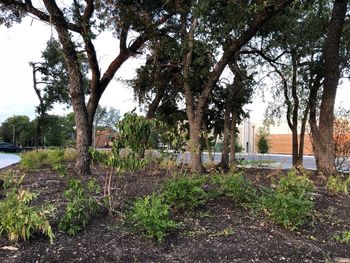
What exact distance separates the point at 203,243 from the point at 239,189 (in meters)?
1.39

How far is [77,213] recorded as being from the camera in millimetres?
4688

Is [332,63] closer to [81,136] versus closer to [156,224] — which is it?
[81,136]

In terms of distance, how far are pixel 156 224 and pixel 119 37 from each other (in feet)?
34.0

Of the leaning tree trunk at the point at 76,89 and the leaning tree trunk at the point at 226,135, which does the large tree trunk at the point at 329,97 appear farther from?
the leaning tree trunk at the point at 76,89

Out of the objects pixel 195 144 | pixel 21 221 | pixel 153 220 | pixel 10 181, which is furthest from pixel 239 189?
pixel 195 144

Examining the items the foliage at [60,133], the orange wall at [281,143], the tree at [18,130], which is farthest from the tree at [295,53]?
the tree at [18,130]

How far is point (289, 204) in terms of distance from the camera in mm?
4793

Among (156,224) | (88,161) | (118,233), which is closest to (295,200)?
(156,224)

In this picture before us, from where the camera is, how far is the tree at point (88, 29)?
9.05 meters

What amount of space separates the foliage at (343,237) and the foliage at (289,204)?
0.44 meters

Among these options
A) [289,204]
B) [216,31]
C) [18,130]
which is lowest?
[289,204]

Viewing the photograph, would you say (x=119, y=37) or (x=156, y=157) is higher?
(x=119, y=37)

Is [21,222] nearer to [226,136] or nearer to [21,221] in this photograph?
[21,221]

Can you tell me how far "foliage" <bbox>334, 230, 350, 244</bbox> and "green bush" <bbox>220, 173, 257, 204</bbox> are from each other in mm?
1244
